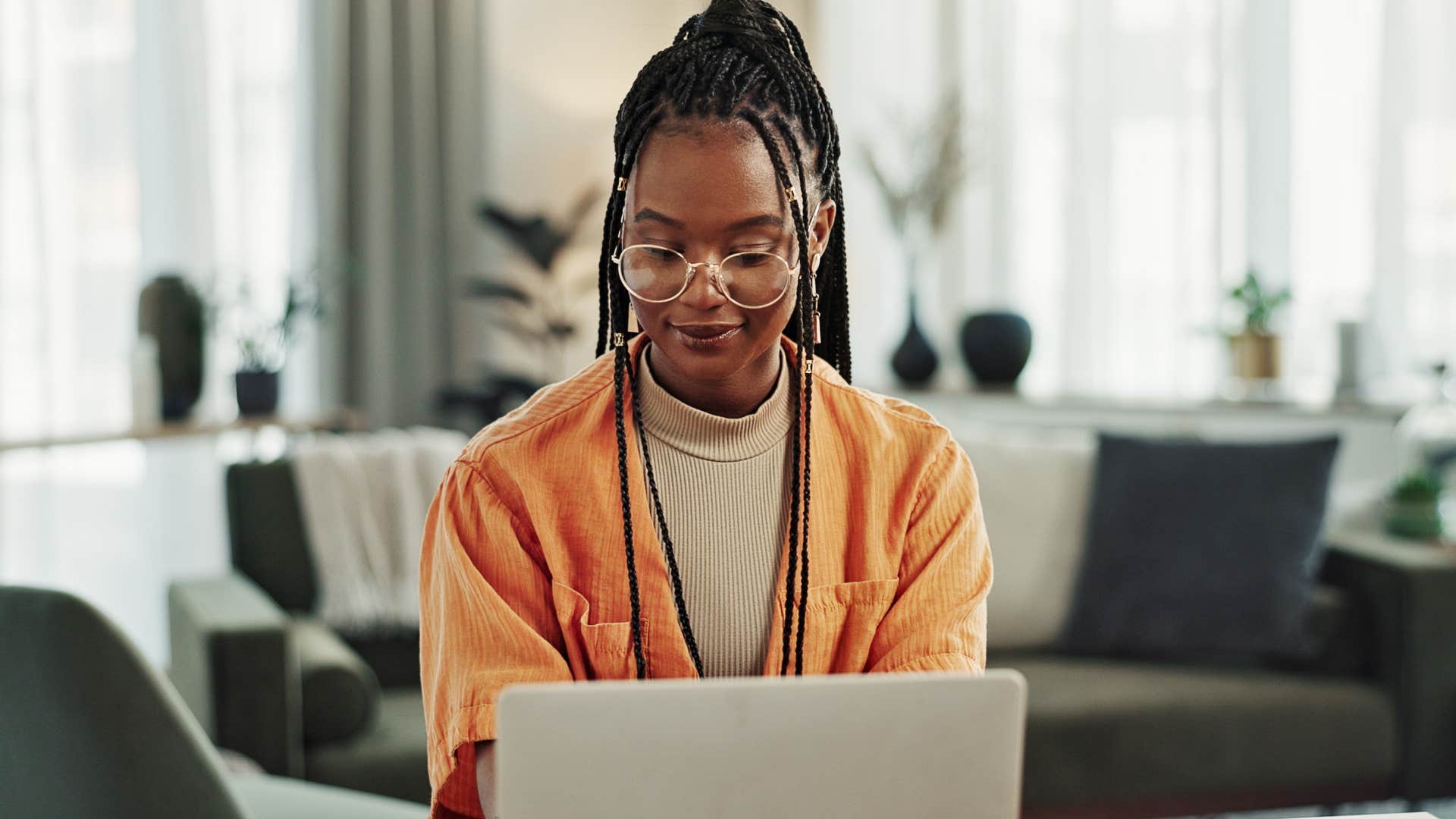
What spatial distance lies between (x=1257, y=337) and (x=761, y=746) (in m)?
2.91

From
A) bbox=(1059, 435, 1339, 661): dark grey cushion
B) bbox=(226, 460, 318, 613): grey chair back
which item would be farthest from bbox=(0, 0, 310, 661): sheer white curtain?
bbox=(1059, 435, 1339, 661): dark grey cushion

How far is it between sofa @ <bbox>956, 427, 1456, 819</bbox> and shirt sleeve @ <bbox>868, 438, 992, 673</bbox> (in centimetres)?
121

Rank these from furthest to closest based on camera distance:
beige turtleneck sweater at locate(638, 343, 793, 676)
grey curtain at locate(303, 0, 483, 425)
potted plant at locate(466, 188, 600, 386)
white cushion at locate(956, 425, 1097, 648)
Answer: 1. potted plant at locate(466, 188, 600, 386)
2. grey curtain at locate(303, 0, 483, 425)
3. white cushion at locate(956, 425, 1097, 648)
4. beige turtleneck sweater at locate(638, 343, 793, 676)

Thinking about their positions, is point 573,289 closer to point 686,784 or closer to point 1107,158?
point 1107,158

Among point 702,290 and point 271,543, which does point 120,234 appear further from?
point 702,290

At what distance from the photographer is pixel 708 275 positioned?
980 millimetres

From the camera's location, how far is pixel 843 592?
3.54 feet

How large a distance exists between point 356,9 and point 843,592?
3378 mm

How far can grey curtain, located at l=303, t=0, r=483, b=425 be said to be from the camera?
388 cm

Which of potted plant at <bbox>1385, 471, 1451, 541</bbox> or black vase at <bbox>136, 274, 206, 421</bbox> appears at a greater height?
black vase at <bbox>136, 274, 206, 421</bbox>

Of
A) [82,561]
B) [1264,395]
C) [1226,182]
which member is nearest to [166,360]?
[82,561]

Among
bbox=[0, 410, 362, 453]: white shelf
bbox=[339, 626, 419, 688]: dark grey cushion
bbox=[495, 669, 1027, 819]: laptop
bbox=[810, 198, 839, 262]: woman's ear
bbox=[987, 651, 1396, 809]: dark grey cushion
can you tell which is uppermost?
bbox=[810, 198, 839, 262]: woman's ear

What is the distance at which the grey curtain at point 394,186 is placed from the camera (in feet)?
12.7

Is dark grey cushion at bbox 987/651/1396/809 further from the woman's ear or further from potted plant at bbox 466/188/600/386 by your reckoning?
potted plant at bbox 466/188/600/386
